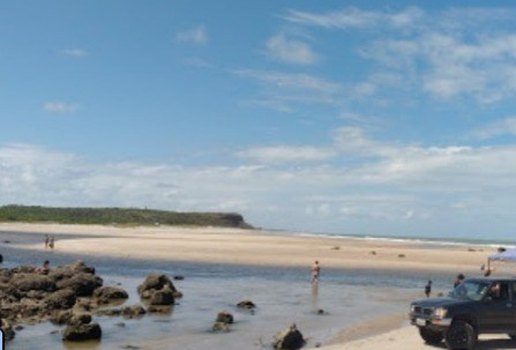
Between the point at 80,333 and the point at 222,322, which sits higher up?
the point at 222,322

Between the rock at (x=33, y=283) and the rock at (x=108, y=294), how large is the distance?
2232 mm

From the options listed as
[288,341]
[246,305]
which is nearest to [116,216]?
[246,305]

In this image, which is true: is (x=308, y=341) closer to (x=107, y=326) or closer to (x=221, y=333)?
(x=221, y=333)

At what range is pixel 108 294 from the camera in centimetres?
3075

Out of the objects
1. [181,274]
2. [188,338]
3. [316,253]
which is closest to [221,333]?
[188,338]

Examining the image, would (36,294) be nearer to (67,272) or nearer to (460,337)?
(67,272)

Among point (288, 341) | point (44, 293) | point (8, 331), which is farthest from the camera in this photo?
point (44, 293)

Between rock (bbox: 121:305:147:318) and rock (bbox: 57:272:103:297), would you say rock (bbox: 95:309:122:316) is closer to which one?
rock (bbox: 121:305:147:318)

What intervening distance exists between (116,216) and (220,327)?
462ft

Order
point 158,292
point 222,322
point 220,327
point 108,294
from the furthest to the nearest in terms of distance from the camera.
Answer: point 108,294
point 158,292
point 222,322
point 220,327

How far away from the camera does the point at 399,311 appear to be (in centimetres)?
2989

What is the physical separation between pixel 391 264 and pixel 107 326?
38600 mm

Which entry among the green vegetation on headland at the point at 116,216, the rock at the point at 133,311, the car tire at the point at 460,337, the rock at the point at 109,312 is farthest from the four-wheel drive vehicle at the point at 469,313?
the green vegetation on headland at the point at 116,216

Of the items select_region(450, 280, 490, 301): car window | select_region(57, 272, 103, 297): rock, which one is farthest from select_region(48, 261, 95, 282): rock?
select_region(450, 280, 490, 301): car window
